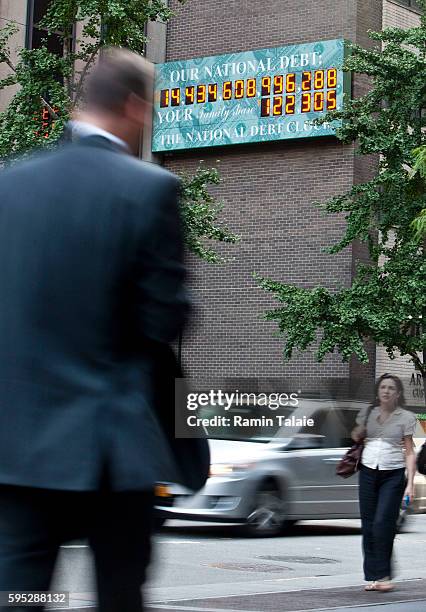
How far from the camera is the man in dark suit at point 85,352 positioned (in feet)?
9.66

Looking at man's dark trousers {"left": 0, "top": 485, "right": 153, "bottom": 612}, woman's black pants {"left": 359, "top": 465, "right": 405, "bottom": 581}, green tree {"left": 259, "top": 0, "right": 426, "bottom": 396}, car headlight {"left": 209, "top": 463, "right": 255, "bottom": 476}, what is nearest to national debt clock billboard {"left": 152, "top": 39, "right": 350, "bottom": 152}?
green tree {"left": 259, "top": 0, "right": 426, "bottom": 396}

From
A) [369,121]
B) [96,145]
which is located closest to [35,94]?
[369,121]

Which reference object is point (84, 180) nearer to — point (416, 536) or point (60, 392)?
point (60, 392)

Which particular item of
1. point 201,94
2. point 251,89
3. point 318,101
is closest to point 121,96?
point 318,101

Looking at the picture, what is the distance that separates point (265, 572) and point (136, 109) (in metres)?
9.21

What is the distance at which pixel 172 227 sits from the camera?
3.13 m

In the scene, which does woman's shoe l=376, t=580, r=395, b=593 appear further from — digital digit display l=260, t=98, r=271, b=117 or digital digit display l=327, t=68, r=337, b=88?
digital digit display l=260, t=98, r=271, b=117

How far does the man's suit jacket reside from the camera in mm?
2959

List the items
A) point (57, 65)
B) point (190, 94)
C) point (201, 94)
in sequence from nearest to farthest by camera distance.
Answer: point (57, 65) → point (201, 94) → point (190, 94)

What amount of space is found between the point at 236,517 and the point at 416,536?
3.28 meters

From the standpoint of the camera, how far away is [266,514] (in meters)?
15.3

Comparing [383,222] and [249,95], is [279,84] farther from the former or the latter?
[383,222]

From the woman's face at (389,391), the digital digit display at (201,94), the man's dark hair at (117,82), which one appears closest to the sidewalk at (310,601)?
the woman's face at (389,391)

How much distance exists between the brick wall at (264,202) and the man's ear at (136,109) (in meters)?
26.4
